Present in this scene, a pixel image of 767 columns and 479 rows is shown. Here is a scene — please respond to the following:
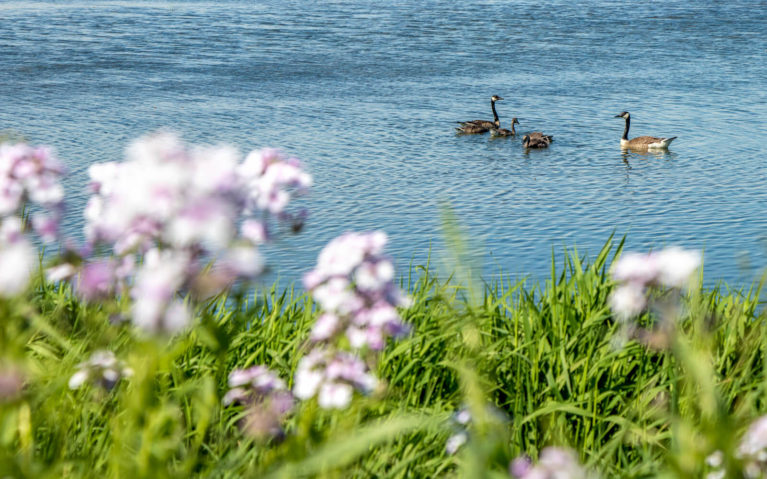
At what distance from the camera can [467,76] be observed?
30.1 meters

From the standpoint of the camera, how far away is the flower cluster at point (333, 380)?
2660 millimetres

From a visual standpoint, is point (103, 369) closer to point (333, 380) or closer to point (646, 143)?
point (333, 380)

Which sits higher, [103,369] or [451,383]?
[103,369]

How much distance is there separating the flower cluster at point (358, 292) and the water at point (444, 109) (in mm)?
1642

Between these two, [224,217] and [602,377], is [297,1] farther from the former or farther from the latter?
[224,217]

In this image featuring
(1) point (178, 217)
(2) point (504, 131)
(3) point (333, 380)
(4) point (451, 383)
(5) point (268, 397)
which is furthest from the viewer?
(2) point (504, 131)

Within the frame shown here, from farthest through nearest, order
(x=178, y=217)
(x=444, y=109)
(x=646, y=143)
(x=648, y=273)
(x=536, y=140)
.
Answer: (x=444, y=109) → (x=536, y=140) → (x=646, y=143) → (x=648, y=273) → (x=178, y=217)

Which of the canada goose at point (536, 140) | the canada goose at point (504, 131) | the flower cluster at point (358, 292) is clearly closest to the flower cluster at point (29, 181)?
the flower cluster at point (358, 292)

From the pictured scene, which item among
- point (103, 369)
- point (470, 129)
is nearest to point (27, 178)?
point (103, 369)

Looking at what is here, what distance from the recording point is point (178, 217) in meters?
2.08

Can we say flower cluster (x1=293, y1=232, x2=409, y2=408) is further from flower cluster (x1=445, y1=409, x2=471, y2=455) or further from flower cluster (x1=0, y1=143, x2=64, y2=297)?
flower cluster (x1=445, y1=409, x2=471, y2=455)

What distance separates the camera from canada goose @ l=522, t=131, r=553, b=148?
20.7 meters

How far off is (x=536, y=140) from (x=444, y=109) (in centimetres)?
456

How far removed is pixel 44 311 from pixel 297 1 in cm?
4929
